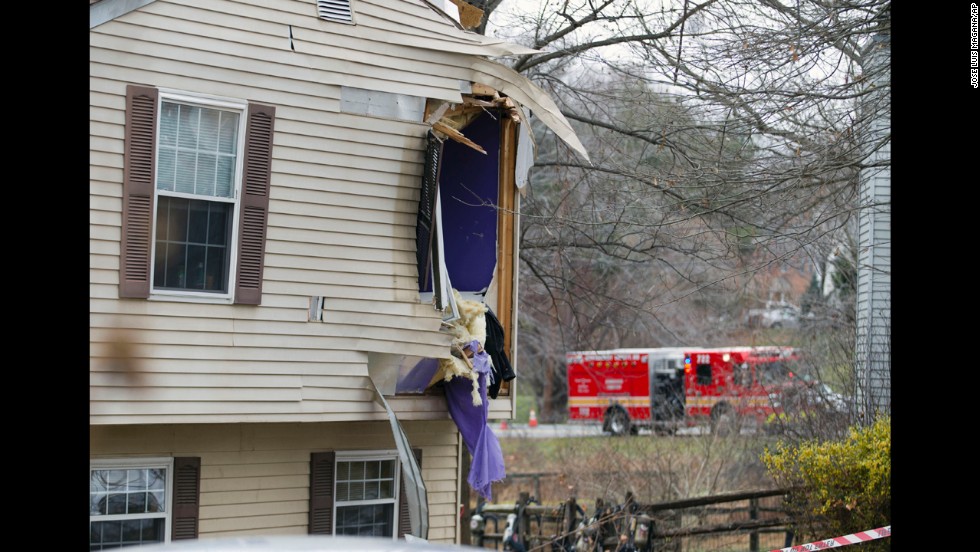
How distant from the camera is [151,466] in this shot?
9.52m

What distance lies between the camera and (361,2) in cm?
991

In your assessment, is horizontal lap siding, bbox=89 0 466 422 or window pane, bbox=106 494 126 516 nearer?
horizontal lap siding, bbox=89 0 466 422

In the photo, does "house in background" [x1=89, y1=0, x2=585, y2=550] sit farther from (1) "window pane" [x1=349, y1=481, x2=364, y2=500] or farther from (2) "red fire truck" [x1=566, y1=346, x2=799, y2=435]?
(2) "red fire truck" [x1=566, y1=346, x2=799, y2=435]

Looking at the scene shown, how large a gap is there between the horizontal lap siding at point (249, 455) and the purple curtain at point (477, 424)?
0.96 metres

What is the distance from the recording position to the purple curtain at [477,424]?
404 inches

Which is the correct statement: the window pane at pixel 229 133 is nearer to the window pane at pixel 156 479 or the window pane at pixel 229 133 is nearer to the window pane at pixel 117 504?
the window pane at pixel 156 479

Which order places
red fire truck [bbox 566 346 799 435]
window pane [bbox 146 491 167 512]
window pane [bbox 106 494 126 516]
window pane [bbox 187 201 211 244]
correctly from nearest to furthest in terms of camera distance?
window pane [bbox 187 201 211 244], window pane [bbox 106 494 126 516], window pane [bbox 146 491 167 512], red fire truck [bbox 566 346 799 435]

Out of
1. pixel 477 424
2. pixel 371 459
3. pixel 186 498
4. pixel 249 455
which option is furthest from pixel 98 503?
pixel 477 424

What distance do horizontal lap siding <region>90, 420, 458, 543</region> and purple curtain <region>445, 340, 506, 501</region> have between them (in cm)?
96

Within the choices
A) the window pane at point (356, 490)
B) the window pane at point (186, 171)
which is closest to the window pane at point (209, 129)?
the window pane at point (186, 171)

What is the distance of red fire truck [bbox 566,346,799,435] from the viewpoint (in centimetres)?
2230

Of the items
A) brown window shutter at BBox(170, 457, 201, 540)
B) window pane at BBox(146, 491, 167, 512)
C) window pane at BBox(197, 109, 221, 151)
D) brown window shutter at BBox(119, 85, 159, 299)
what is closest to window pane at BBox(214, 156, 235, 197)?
window pane at BBox(197, 109, 221, 151)
